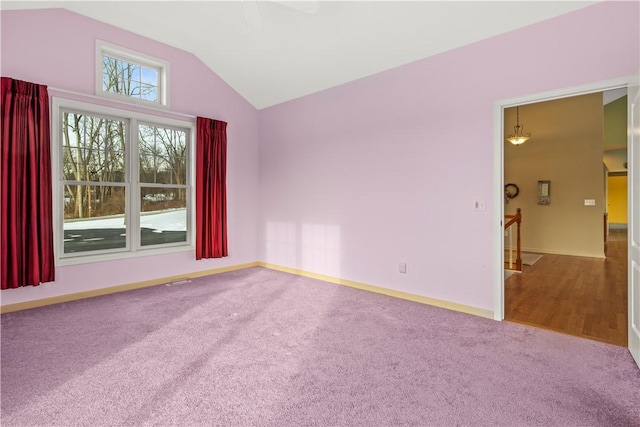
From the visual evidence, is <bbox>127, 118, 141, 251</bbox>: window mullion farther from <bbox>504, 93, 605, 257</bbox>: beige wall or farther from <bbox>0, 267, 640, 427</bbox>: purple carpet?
<bbox>504, 93, 605, 257</bbox>: beige wall

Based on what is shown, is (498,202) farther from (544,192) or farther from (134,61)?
(544,192)

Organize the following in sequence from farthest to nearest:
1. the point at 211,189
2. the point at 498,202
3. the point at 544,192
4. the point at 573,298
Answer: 1. the point at 544,192
2. the point at 211,189
3. the point at 573,298
4. the point at 498,202

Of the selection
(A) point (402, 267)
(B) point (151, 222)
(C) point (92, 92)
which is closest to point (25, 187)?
(C) point (92, 92)

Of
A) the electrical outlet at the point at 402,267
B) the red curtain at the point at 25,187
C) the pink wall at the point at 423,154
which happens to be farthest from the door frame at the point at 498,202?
the red curtain at the point at 25,187

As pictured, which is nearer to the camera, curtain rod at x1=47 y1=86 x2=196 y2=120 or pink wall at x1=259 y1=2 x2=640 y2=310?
pink wall at x1=259 y1=2 x2=640 y2=310

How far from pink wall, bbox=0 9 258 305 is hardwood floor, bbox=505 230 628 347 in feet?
13.1

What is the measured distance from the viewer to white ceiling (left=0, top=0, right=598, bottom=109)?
305 cm

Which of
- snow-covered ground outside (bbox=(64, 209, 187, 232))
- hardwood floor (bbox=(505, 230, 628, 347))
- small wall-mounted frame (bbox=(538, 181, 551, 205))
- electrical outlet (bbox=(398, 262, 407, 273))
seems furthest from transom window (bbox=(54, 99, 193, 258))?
small wall-mounted frame (bbox=(538, 181, 551, 205))

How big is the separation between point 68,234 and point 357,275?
3.50 m

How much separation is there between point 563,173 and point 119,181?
8311mm

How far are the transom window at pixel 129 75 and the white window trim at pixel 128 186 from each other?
223 millimetres

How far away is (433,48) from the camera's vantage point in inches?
138

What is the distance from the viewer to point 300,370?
2.21 meters

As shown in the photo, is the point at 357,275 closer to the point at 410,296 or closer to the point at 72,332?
the point at 410,296
